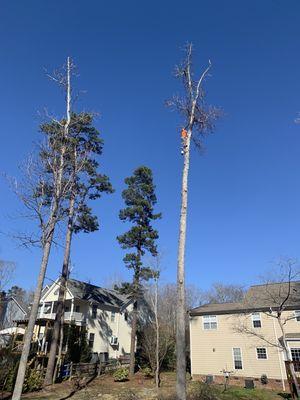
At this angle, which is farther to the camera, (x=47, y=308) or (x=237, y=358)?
(x=47, y=308)

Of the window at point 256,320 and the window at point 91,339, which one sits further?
the window at point 91,339

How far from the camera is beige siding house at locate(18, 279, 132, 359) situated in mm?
33062

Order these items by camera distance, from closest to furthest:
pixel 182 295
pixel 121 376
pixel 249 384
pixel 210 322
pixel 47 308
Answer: pixel 182 295, pixel 121 376, pixel 249 384, pixel 210 322, pixel 47 308

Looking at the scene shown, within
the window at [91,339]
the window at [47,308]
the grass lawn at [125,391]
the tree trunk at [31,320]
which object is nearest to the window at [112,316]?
the window at [91,339]

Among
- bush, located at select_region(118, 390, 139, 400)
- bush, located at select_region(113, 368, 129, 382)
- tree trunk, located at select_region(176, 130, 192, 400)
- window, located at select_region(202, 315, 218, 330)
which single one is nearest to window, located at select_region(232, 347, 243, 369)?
window, located at select_region(202, 315, 218, 330)

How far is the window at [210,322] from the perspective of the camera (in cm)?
2989

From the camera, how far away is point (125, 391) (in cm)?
2023

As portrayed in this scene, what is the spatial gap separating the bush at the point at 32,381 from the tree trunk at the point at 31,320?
7428mm

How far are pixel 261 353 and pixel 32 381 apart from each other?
1726 cm

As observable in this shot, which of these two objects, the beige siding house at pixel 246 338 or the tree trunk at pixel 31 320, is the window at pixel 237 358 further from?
the tree trunk at pixel 31 320

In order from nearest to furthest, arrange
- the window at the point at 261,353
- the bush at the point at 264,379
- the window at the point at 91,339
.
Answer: the bush at the point at 264,379
the window at the point at 261,353
the window at the point at 91,339

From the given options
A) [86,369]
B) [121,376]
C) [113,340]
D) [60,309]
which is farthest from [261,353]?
[60,309]

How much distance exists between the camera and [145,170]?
31984 millimetres

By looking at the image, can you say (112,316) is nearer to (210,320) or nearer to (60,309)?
(210,320)
